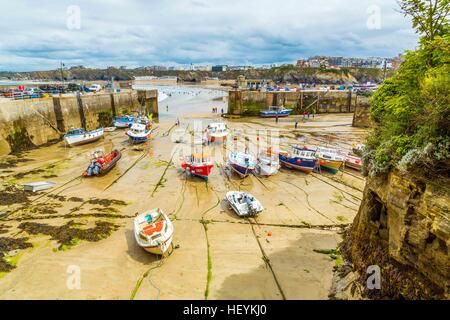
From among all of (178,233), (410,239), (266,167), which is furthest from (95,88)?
(410,239)

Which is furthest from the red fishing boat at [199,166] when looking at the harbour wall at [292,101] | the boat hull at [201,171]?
the harbour wall at [292,101]

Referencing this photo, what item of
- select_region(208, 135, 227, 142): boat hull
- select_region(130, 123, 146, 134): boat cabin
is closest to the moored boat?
select_region(208, 135, 227, 142): boat hull

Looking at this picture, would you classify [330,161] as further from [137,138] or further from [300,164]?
[137,138]

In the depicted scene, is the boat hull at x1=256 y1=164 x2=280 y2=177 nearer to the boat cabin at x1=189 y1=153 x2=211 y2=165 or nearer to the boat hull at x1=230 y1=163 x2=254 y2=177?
the boat hull at x1=230 y1=163 x2=254 y2=177

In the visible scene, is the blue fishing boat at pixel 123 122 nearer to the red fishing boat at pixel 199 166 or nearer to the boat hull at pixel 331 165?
the red fishing boat at pixel 199 166

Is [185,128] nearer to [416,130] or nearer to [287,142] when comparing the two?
[287,142]

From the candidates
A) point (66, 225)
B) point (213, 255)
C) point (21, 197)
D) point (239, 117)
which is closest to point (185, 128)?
point (239, 117)
